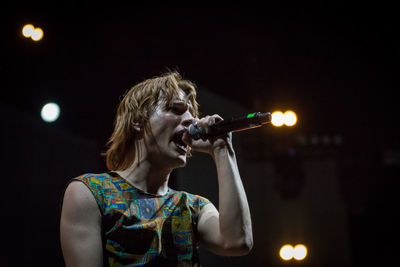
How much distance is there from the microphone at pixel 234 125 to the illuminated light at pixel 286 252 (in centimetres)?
300

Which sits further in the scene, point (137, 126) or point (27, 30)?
point (27, 30)

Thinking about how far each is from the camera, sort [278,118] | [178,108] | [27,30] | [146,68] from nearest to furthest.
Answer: [178,108] < [27,30] < [146,68] < [278,118]

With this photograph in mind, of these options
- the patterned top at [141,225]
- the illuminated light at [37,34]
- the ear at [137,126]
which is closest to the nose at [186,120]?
the ear at [137,126]

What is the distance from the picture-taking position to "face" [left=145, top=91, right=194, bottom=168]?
1.46m

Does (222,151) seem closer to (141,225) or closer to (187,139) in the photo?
(187,139)

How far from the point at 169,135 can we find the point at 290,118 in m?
2.64

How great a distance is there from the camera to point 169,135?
1478mm

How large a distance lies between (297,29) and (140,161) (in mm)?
2460

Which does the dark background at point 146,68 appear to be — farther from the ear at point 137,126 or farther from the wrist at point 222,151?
the wrist at point 222,151

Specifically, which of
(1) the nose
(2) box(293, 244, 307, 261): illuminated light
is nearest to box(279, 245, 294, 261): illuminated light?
(2) box(293, 244, 307, 261): illuminated light

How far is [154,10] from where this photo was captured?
2.97 metres

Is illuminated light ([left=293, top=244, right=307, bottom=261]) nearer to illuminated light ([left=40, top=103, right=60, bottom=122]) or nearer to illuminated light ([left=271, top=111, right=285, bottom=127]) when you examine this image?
illuminated light ([left=271, top=111, right=285, bottom=127])

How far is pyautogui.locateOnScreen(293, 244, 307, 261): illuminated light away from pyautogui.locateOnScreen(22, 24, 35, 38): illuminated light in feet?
11.4

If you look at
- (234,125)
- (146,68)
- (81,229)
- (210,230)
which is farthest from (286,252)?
(81,229)
